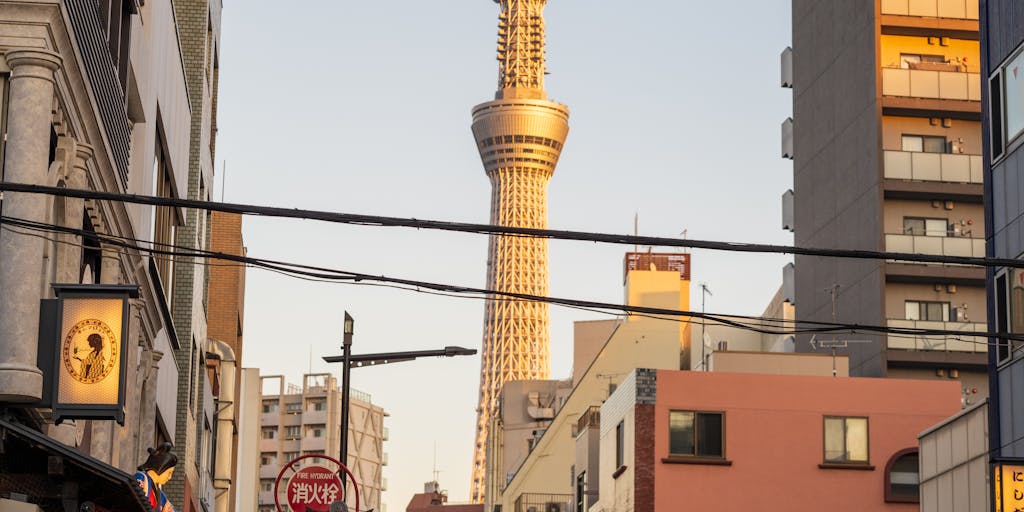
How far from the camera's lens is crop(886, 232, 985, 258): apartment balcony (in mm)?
67875

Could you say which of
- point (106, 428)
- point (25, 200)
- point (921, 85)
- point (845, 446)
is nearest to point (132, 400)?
point (106, 428)

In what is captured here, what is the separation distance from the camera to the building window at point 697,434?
1966 inches

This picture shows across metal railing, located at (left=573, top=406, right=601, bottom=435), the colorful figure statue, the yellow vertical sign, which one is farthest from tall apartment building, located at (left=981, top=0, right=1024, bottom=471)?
metal railing, located at (left=573, top=406, right=601, bottom=435)

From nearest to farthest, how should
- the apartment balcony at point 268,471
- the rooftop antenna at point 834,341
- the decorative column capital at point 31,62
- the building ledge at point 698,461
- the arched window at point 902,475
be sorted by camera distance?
1. the decorative column capital at point 31,62
2. the arched window at point 902,475
3. the building ledge at point 698,461
4. the rooftop antenna at point 834,341
5. the apartment balcony at point 268,471

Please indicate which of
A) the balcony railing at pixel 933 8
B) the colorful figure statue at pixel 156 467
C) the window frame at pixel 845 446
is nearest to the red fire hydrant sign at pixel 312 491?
the colorful figure statue at pixel 156 467

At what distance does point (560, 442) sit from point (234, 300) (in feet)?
68.2

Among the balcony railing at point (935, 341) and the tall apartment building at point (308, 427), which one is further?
the tall apartment building at point (308, 427)

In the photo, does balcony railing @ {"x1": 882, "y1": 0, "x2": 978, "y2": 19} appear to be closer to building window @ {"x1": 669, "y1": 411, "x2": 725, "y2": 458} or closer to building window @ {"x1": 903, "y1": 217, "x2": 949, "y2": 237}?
building window @ {"x1": 903, "y1": 217, "x2": 949, "y2": 237}

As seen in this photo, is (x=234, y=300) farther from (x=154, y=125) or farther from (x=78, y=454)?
(x=78, y=454)

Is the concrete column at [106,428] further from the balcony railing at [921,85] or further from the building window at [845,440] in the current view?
the balcony railing at [921,85]

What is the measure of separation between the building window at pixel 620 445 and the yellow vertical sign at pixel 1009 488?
23417mm

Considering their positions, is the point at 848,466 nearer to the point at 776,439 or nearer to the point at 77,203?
the point at 776,439

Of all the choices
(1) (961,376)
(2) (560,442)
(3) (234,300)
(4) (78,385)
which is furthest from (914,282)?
(4) (78,385)

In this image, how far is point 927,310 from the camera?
68.6 metres
